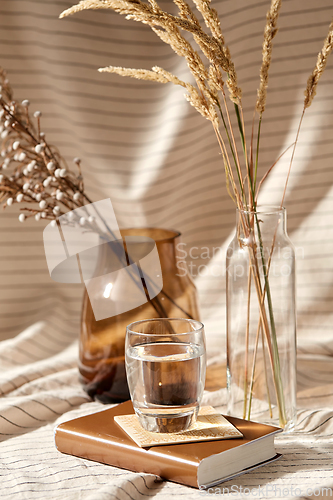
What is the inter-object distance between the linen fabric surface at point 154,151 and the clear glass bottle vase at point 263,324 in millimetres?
280

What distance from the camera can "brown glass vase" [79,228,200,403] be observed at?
3.04 ft

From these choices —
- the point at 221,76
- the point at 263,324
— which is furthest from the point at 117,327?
the point at 221,76

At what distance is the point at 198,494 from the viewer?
2.01 ft

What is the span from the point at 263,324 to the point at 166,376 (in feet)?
0.63

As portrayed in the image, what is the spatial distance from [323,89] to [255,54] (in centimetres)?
17

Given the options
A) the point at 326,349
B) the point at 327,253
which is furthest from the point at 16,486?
the point at 327,253

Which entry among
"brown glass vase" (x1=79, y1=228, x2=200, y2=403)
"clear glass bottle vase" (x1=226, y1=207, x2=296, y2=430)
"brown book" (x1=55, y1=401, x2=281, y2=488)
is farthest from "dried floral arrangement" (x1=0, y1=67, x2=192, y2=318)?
"brown book" (x1=55, y1=401, x2=281, y2=488)

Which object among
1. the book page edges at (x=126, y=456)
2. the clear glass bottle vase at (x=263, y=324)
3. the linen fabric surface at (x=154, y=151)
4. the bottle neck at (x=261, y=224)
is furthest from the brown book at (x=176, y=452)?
the linen fabric surface at (x=154, y=151)

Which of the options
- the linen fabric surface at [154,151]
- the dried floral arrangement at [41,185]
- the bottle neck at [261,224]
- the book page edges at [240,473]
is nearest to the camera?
the book page edges at [240,473]

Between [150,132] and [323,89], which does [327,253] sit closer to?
[323,89]

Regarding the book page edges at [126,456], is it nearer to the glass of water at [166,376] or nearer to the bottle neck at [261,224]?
the glass of water at [166,376]

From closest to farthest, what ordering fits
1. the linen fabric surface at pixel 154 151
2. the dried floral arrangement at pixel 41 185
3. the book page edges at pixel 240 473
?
1. the book page edges at pixel 240 473
2. the dried floral arrangement at pixel 41 185
3. the linen fabric surface at pixel 154 151

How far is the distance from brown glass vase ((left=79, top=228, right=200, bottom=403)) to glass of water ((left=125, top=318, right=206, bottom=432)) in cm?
23

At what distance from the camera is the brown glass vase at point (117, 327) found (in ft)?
3.04
